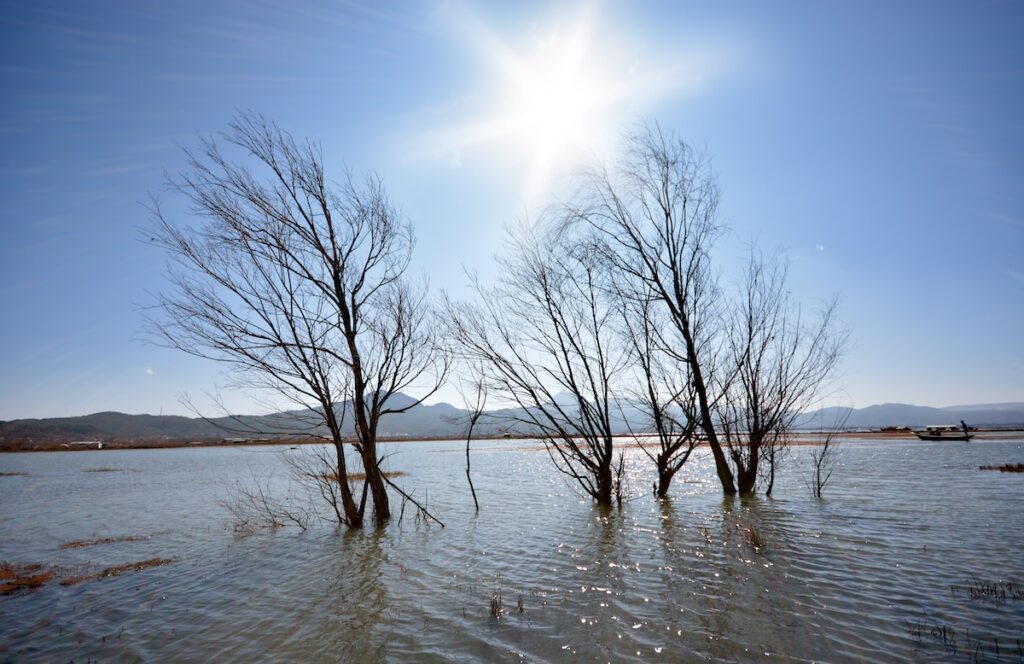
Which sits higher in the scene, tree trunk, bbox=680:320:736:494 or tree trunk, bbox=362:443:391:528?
tree trunk, bbox=680:320:736:494

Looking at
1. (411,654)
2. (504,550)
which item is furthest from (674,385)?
(411,654)

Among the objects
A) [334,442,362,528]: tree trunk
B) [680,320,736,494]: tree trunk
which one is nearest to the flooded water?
[334,442,362,528]: tree trunk

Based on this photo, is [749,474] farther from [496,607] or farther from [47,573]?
Result: [47,573]

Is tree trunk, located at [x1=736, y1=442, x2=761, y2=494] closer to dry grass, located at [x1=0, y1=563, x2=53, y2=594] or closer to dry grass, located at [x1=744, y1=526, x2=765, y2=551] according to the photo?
dry grass, located at [x1=744, y1=526, x2=765, y2=551]

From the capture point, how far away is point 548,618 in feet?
21.9

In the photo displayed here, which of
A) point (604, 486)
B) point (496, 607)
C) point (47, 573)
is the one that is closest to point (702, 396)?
point (604, 486)

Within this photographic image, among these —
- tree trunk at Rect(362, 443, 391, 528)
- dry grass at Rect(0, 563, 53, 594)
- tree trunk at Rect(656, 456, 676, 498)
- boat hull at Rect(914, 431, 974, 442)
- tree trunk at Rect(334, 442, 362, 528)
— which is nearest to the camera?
dry grass at Rect(0, 563, 53, 594)

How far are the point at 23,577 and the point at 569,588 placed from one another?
41.6 feet

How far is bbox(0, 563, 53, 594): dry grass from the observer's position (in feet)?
32.7

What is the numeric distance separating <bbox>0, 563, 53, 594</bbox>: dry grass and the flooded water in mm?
A: 568

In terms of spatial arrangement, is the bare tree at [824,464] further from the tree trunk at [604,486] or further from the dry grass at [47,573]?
the dry grass at [47,573]

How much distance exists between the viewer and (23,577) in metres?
10.7

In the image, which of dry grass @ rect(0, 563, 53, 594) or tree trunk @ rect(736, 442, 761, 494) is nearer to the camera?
dry grass @ rect(0, 563, 53, 594)

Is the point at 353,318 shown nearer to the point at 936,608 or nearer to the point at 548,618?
the point at 548,618
